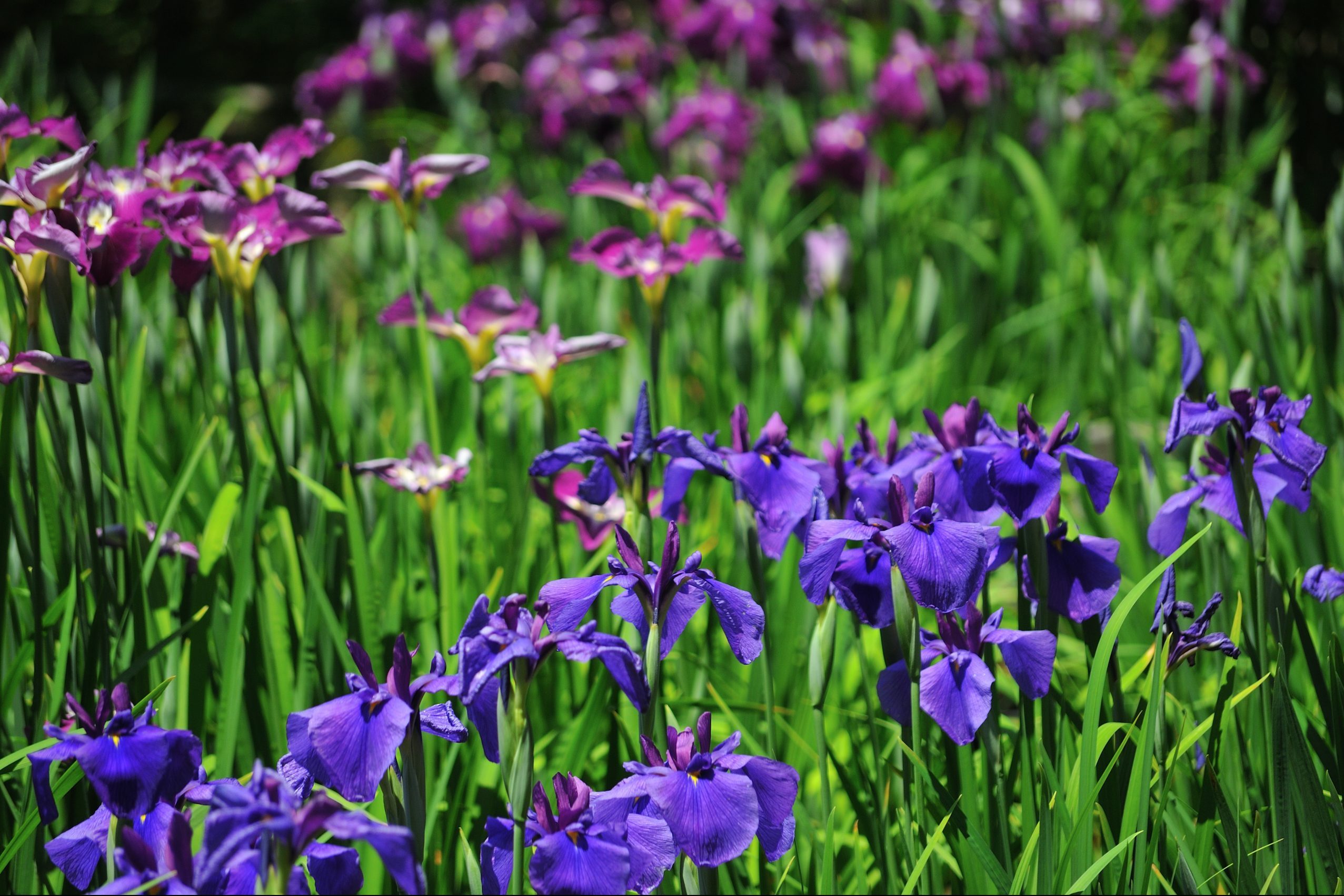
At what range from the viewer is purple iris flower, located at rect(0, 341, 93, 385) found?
44.6 inches

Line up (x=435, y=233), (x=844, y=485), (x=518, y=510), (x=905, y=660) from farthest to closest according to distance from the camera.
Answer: (x=435, y=233) < (x=518, y=510) < (x=844, y=485) < (x=905, y=660)

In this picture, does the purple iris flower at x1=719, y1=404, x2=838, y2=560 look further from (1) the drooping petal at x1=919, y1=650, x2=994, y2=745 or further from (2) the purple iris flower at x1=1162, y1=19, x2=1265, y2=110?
(2) the purple iris flower at x1=1162, y1=19, x2=1265, y2=110

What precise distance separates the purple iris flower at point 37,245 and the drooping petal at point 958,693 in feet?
3.53

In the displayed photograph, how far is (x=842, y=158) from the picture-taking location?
3.75m

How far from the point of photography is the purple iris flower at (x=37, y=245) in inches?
47.8

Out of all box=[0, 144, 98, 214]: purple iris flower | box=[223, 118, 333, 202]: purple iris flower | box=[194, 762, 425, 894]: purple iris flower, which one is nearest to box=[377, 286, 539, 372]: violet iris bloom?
box=[223, 118, 333, 202]: purple iris flower

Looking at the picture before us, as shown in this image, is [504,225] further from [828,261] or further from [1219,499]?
[1219,499]

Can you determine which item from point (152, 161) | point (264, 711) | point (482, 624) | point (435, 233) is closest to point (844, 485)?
point (482, 624)

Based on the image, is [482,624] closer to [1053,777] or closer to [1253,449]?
[1053,777]

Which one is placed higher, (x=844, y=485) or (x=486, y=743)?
(x=844, y=485)

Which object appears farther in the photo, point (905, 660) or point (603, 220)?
point (603, 220)

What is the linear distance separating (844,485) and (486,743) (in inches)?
21.9

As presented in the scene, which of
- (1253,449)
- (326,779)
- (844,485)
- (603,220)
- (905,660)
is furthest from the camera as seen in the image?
(603,220)

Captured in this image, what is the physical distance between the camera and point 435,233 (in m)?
3.88
